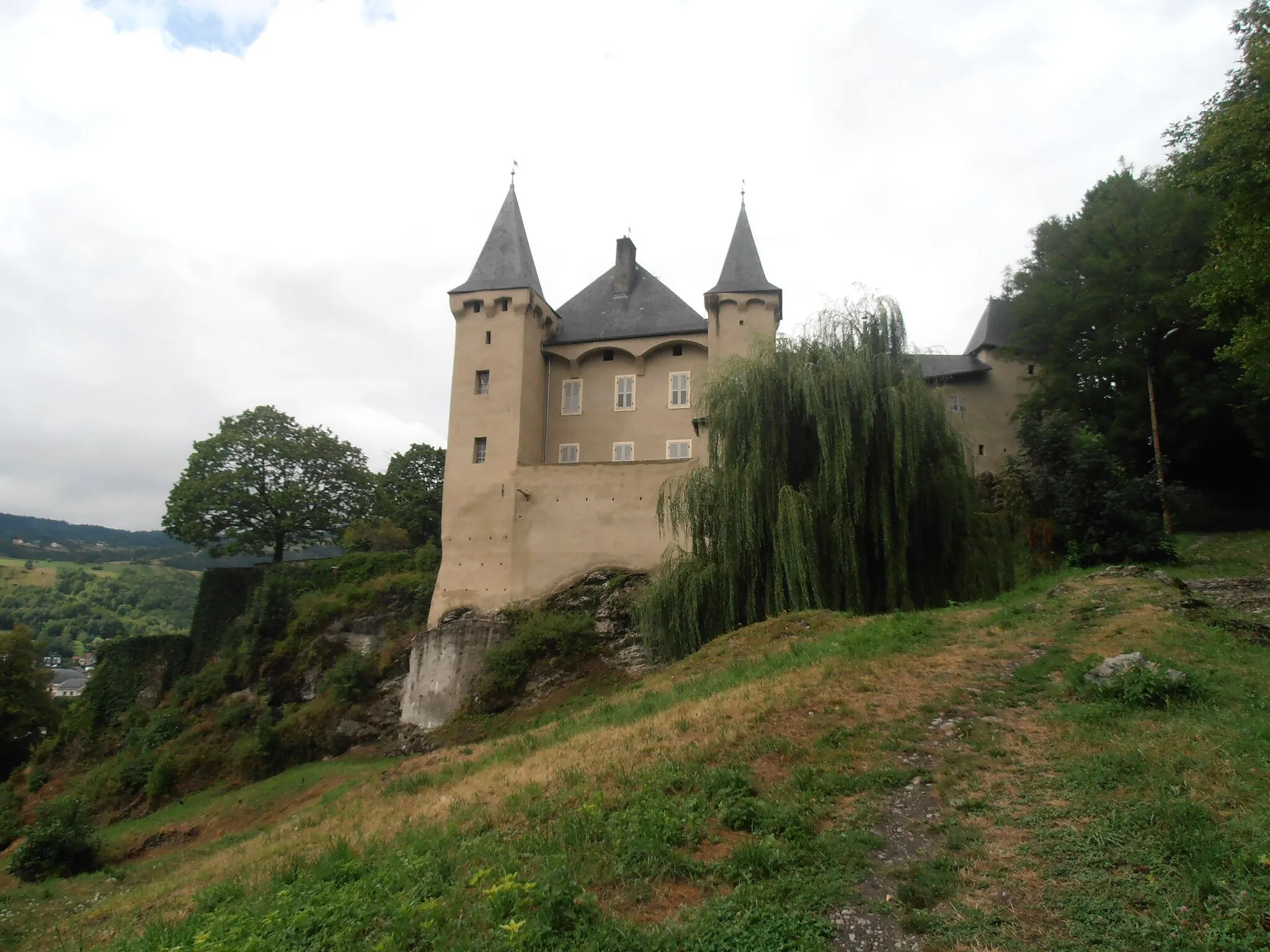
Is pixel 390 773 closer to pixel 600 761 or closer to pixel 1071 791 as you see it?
pixel 600 761

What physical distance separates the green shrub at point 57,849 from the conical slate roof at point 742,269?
24358 mm

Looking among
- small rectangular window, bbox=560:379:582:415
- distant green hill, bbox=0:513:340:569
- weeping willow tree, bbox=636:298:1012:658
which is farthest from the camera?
distant green hill, bbox=0:513:340:569

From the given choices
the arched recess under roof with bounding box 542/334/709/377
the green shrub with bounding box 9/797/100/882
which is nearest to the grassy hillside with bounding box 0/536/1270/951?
the green shrub with bounding box 9/797/100/882

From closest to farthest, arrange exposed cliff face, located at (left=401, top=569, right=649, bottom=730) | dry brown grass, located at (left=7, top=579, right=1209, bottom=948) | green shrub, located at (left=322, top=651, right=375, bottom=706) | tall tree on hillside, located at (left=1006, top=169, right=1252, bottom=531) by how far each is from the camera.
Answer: dry brown grass, located at (left=7, top=579, right=1209, bottom=948) < exposed cliff face, located at (left=401, top=569, right=649, bottom=730) < tall tree on hillside, located at (left=1006, top=169, right=1252, bottom=531) < green shrub, located at (left=322, top=651, right=375, bottom=706)

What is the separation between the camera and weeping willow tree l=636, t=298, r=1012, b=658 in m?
17.8

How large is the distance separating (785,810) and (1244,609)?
482 inches

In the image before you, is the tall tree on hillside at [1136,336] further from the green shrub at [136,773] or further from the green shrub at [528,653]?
the green shrub at [136,773]

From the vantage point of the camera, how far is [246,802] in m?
24.8

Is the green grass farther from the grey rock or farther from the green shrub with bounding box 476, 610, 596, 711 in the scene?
the green shrub with bounding box 476, 610, 596, 711

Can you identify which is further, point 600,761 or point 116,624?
point 116,624

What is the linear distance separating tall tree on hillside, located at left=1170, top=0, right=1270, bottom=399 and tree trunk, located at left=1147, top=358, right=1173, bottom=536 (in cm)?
768

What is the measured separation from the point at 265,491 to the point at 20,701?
42.6ft

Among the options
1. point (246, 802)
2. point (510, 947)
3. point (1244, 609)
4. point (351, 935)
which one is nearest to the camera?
point (510, 947)


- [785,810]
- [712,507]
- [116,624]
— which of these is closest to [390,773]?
[712,507]
